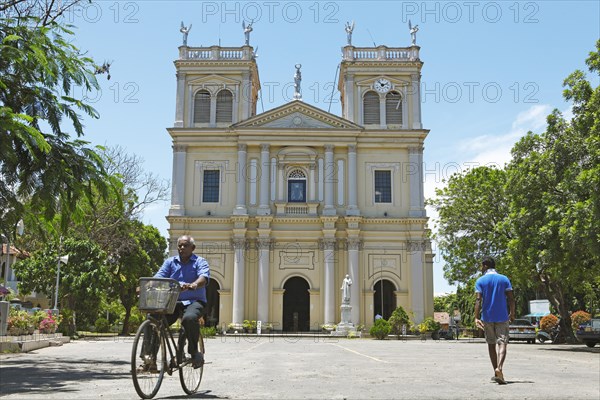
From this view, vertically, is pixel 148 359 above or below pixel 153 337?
below

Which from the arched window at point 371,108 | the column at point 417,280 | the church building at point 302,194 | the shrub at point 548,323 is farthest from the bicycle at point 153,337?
the arched window at point 371,108

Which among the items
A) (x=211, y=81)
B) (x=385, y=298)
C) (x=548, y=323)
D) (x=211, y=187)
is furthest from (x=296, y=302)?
(x=211, y=81)

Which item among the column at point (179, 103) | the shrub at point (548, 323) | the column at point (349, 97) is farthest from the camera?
the column at point (349, 97)

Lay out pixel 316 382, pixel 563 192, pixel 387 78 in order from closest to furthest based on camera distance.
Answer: pixel 316 382, pixel 563 192, pixel 387 78

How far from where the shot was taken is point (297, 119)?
40094 millimetres

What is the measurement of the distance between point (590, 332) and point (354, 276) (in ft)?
50.8

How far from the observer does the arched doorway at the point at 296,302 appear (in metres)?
39.2

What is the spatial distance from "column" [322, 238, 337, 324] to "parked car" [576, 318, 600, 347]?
15107mm

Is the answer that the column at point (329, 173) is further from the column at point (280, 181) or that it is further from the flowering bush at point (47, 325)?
the flowering bush at point (47, 325)

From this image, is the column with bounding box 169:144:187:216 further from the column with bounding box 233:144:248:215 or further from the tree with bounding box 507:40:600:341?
the tree with bounding box 507:40:600:341

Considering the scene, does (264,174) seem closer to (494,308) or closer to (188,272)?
(494,308)

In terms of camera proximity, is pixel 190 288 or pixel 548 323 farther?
pixel 548 323

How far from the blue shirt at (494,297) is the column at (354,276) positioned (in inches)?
1123

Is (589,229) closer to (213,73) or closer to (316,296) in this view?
(316,296)
